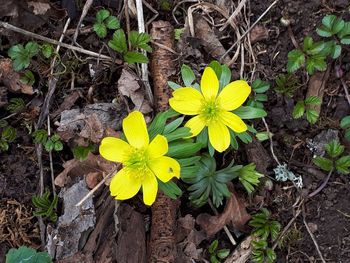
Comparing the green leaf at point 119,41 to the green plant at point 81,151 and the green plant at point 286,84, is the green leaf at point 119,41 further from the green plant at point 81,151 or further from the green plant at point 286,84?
the green plant at point 286,84

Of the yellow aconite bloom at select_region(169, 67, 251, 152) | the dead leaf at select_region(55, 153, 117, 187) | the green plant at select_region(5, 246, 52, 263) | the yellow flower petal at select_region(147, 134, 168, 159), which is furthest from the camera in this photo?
the dead leaf at select_region(55, 153, 117, 187)

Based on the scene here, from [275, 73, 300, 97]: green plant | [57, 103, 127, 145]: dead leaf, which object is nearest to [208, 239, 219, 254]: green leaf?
[57, 103, 127, 145]: dead leaf

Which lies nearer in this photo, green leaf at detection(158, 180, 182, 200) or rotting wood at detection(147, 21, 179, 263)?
green leaf at detection(158, 180, 182, 200)

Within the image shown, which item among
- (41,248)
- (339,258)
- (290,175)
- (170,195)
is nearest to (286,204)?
(290,175)

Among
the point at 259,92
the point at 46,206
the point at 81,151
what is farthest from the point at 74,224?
the point at 259,92

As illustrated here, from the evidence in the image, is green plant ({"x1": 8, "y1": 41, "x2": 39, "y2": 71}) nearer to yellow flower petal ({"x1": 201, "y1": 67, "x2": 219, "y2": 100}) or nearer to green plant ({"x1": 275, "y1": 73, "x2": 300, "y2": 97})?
yellow flower petal ({"x1": 201, "y1": 67, "x2": 219, "y2": 100})

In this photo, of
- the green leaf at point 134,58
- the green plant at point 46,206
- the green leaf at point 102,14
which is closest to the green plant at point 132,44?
the green leaf at point 134,58
